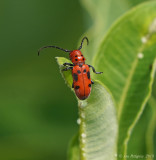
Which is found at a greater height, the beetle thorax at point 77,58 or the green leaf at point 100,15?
the green leaf at point 100,15

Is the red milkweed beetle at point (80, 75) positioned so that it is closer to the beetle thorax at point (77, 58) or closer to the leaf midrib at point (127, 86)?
the beetle thorax at point (77, 58)

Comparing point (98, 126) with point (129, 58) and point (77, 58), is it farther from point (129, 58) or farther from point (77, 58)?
point (77, 58)

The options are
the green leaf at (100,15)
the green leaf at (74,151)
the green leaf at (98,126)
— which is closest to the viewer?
the green leaf at (98,126)

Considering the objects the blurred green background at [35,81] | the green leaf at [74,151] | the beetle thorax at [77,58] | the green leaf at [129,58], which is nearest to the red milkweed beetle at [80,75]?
the beetle thorax at [77,58]

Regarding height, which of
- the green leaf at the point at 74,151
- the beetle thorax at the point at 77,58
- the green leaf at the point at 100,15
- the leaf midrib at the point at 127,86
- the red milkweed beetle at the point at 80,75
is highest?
the green leaf at the point at 100,15

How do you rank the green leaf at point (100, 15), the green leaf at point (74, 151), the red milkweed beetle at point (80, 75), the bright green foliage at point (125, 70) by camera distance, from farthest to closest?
the green leaf at point (100, 15), the red milkweed beetle at point (80, 75), the green leaf at point (74, 151), the bright green foliage at point (125, 70)

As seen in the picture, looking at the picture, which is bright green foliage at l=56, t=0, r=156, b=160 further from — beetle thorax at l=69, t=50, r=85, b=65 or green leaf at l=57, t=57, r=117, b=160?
beetle thorax at l=69, t=50, r=85, b=65

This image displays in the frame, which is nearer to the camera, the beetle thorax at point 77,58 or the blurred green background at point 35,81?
the beetle thorax at point 77,58
